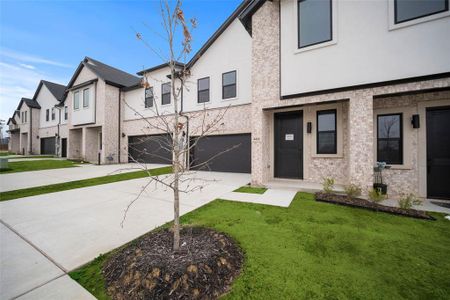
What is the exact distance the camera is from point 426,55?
4.61 meters

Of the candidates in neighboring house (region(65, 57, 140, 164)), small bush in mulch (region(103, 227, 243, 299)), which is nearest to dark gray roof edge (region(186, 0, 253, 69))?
neighboring house (region(65, 57, 140, 164))

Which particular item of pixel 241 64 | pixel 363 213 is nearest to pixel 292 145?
pixel 363 213

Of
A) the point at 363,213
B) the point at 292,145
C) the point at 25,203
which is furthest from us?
the point at 292,145

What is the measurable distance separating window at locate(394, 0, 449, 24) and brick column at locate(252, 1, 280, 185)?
3.24m

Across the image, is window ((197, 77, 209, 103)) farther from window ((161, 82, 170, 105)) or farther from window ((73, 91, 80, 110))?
window ((73, 91, 80, 110))

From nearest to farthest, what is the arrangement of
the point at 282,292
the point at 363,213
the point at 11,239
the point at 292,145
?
the point at 282,292 → the point at 11,239 → the point at 363,213 → the point at 292,145

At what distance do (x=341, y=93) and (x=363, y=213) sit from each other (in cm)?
353

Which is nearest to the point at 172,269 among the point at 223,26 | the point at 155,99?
the point at 223,26

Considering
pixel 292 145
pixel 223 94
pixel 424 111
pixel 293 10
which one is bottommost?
pixel 292 145

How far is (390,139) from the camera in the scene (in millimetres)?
5891

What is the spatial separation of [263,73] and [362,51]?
299 cm

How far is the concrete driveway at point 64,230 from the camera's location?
6.81 ft

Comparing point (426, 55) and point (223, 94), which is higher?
point (223, 94)

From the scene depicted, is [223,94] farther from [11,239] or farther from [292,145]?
[11,239]
